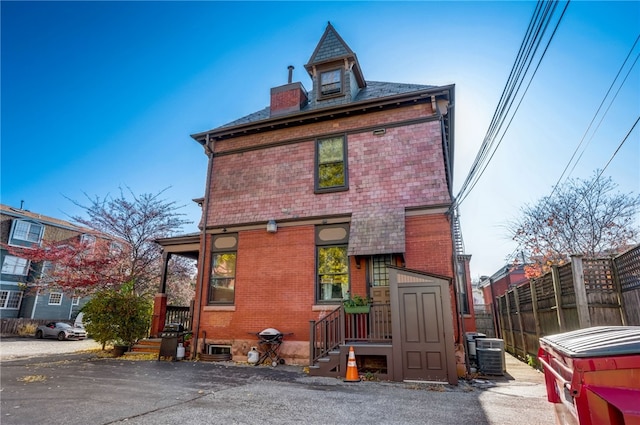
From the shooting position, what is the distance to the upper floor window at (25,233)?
25875 mm

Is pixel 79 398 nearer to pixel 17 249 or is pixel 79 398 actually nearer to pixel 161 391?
pixel 161 391

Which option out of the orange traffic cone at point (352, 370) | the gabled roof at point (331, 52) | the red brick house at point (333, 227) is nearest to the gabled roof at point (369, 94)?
the red brick house at point (333, 227)

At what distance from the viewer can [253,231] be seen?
11375 mm

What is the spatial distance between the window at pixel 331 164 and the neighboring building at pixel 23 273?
70.7 feet

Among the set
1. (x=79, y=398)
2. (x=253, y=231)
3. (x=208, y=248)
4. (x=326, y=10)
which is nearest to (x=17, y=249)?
(x=208, y=248)

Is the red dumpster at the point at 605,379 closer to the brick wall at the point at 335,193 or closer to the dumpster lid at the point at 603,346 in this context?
the dumpster lid at the point at 603,346

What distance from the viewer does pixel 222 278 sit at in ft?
→ 37.8

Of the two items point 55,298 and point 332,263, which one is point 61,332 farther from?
point 332,263

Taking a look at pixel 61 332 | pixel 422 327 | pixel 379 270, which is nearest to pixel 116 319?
pixel 379 270

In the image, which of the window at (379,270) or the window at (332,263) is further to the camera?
the window at (332,263)

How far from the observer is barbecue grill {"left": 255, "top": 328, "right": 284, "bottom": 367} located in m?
9.69

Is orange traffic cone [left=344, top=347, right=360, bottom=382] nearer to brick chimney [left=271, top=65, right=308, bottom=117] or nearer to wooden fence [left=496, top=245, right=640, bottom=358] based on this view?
Result: wooden fence [left=496, top=245, right=640, bottom=358]

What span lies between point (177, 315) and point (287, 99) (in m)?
9.96

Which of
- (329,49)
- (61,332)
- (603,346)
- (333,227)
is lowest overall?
(61,332)
